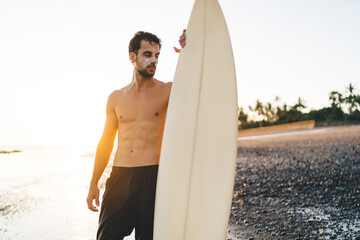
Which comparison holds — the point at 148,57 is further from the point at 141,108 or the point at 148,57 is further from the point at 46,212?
the point at 46,212

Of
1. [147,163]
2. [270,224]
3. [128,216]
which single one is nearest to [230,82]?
[147,163]

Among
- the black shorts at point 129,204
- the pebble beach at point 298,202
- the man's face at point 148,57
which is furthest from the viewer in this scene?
the pebble beach at point 298,202

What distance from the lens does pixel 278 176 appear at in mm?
6445

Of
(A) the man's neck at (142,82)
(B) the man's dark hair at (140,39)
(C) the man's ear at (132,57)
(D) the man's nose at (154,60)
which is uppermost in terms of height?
(B) the man's dark hair at (140,39)

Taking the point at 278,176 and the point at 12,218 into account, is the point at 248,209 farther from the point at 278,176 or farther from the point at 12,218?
the point at 12,218

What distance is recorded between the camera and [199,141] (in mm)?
1809

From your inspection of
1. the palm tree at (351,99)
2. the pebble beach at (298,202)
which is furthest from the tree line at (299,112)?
the pebble beach at (298,202)

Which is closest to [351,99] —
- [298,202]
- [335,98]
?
[335,98]

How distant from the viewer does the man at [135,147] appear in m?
1.68

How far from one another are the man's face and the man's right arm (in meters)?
0.33

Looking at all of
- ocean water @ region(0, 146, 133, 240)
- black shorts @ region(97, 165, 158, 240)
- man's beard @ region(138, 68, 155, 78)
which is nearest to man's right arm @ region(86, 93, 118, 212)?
black shorts @ region(97, 165, 158, 240)

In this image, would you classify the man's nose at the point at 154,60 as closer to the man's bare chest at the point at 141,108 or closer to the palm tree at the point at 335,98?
the man's bare chest at the point at 141,108

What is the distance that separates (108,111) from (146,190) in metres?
0.62

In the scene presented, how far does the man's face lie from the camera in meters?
1.79
